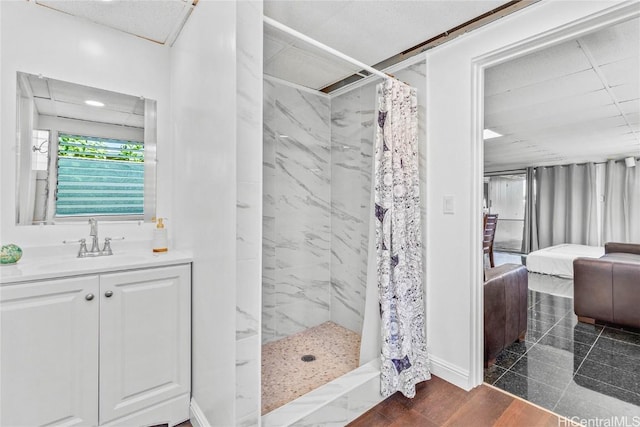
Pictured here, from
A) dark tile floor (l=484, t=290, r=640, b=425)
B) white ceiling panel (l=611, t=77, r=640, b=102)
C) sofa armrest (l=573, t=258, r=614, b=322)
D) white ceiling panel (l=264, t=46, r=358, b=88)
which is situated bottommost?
dark tile floor (l=484, t=290, r=640, b=425)

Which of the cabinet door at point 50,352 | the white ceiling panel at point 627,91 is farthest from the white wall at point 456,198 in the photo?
the cabinet door at point 50,352

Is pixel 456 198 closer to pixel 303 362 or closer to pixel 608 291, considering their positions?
pixel 303 362

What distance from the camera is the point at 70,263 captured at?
5.32ft

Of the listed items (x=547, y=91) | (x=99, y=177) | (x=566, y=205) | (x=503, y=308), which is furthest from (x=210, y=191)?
(x=566, y=205)

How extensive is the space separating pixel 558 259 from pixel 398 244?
480cm

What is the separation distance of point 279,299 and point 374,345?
3.31 feet

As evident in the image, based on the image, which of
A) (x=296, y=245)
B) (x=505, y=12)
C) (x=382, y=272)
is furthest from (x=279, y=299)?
(x=505, y=12)

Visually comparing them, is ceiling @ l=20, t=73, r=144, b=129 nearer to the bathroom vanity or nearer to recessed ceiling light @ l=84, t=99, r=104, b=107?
recessed ceiling light @ l=84, t=99, r=104, b=107

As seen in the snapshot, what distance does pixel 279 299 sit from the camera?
9.11 feet

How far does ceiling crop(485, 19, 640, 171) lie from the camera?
214 centimetres

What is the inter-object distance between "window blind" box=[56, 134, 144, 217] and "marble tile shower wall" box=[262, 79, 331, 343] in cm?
100

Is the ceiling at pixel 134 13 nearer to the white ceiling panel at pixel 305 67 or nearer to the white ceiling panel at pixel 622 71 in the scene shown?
the white ceiling panel at pixel 305 67

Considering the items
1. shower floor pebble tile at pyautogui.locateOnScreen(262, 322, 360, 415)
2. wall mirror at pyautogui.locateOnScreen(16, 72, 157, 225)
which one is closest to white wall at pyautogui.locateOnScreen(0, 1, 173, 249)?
wall mirror at pyautogui.locateOnScreen(16, 72, 157, 225)

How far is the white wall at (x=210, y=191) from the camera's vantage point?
53.2 inches
